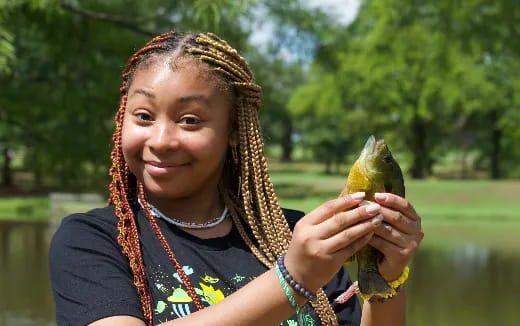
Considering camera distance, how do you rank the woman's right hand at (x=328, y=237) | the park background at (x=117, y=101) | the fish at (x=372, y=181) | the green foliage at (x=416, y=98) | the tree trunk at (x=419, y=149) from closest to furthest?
the woman's right hand at (x=328, y=237)
the fish at (x=372, y=181)
the park background at (x=117, y=101)
the green foliage at (x=416, y=98)
the tree trunk at (x=419, y=149)

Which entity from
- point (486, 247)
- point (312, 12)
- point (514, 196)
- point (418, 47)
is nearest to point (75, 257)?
point (486, 247)

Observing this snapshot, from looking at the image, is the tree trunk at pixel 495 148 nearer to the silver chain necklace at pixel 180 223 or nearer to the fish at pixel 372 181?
the silver chain necklace at pixel 180 223

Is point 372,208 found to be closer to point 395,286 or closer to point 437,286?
point 395,286

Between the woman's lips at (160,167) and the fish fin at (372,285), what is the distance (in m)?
0.44

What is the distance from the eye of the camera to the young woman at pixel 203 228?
1275 mm

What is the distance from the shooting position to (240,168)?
67.7 inches

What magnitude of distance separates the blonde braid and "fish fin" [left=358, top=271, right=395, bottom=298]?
0.17 meters

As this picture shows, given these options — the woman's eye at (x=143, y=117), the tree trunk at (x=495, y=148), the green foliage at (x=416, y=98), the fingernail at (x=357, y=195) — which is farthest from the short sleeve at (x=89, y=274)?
the tree trunk at (x=495, y=148)

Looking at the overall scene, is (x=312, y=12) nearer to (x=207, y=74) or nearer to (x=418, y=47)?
(x=418, y=47)

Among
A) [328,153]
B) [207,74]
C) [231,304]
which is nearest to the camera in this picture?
[231,304]

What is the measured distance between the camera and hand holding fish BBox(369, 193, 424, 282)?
1.31 metres

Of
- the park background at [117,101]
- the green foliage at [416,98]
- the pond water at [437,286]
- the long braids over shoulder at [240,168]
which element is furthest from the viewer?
the green foliage at [416,98]

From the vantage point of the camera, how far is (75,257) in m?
1.43

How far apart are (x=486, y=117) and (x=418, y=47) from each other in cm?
821
